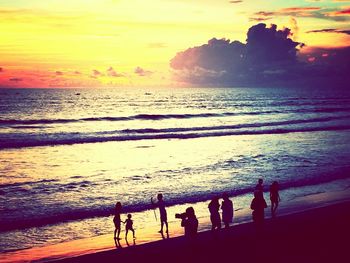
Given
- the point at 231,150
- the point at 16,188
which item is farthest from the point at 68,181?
the point at 231,150

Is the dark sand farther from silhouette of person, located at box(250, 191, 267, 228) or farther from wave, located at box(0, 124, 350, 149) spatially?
wave, located at box(0, 124, 350, 149)

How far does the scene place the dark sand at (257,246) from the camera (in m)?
10.5

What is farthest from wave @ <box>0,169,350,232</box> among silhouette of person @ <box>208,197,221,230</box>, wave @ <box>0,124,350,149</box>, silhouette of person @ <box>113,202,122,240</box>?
wave @ <box>0,124,350,149</box>

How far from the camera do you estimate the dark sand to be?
10.5 meters

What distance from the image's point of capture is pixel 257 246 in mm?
11289

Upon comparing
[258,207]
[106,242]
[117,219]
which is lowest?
[106,242]

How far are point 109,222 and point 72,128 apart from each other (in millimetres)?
43497

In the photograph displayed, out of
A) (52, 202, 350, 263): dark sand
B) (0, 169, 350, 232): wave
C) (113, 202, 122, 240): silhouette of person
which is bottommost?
(0, 169, 350, 232): wave

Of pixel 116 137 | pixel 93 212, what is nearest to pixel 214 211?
pixel 93 212

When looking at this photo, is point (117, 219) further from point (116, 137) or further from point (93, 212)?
point (116, 137)

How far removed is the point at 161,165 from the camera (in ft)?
95.5

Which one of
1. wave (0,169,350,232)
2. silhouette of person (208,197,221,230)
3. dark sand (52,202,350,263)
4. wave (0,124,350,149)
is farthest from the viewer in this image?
wave (0,124,350,149)

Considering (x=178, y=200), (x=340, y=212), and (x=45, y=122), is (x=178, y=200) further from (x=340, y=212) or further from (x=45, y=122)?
(x=45, y=122)

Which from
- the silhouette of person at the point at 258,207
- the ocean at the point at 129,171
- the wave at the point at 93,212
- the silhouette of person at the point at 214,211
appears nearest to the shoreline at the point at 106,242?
the ocean at the point at 129,171
